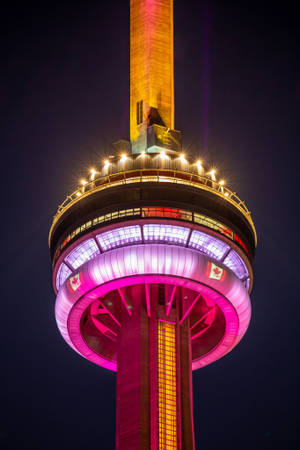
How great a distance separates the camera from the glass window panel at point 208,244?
85.9 m

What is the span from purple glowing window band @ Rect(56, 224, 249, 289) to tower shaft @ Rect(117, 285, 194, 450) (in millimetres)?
5264

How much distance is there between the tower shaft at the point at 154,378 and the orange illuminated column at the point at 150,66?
67.7 ft

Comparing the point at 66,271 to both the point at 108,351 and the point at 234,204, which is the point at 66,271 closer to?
the point at 108,351

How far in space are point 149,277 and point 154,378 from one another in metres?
9.31

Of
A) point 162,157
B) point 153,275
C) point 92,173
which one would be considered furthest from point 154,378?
point 92,173

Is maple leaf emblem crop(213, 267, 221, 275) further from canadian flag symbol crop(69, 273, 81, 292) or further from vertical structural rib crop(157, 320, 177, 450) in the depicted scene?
canadian flag symbol crop(69, 273, 81, 292)

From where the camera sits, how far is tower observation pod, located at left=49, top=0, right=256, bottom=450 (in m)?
81.8

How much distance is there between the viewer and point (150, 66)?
330 ft

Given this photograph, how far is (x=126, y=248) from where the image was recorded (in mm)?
82375

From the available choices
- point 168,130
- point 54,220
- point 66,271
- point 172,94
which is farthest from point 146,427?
point 172,94

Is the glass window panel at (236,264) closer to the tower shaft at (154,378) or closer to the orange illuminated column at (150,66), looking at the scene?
the tower shaft at (154,378)

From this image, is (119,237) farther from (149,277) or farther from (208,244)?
(208,244)

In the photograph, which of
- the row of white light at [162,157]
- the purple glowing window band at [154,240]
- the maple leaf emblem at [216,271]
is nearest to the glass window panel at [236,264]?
the purple glowing window band at [154,240]

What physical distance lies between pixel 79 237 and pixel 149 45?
27.0 metres
